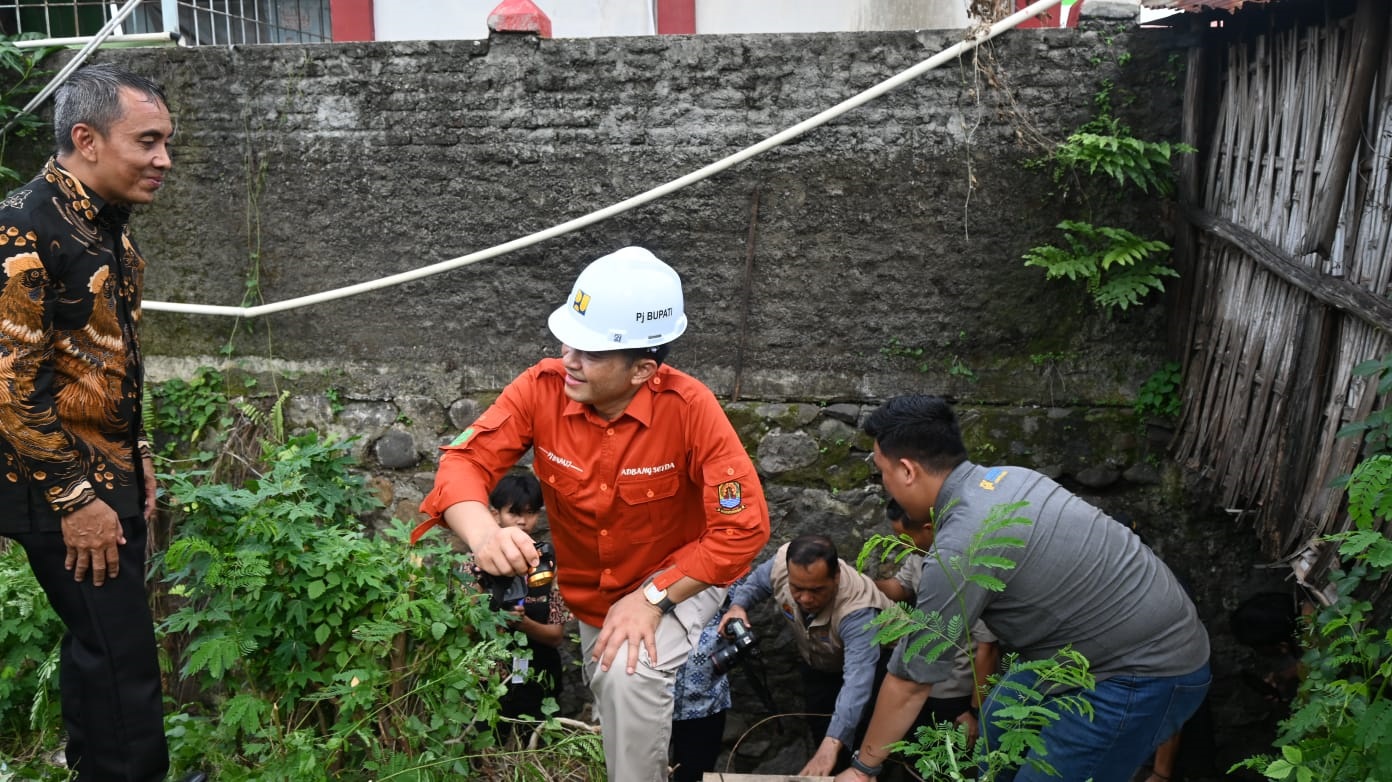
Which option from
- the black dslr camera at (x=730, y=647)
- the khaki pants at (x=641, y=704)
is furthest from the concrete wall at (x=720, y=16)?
the khaki pants at (x=641, y=704)

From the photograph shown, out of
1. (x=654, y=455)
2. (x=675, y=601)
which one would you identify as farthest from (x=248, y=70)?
(x=675, y=601)

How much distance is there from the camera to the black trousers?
9.60 feet

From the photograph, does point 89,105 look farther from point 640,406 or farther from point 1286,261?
point 1286,261

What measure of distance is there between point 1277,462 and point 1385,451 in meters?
0.84

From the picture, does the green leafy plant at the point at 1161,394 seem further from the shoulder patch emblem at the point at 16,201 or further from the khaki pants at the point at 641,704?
the shoulder patch emblem at the point at 16,201

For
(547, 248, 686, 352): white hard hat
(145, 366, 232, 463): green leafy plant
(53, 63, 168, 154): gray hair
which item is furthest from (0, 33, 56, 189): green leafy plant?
(547, 248, 686, 352): white hard hat

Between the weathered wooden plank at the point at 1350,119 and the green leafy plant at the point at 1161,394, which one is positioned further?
the green leafy plant at the point at 1161,394

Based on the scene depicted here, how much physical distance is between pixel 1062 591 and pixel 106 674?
2.65 metres

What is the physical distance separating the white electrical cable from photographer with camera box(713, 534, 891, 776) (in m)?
1.64

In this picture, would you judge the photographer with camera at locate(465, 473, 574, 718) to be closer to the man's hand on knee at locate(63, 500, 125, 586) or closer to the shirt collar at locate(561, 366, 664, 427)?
the shirt collar at locate(561, 366, 664, 427)

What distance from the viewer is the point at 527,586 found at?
434 cm

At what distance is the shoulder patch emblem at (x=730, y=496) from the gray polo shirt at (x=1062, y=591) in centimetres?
57

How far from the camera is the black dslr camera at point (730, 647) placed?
13.0 ft

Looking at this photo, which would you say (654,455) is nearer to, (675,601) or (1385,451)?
(675,601)
